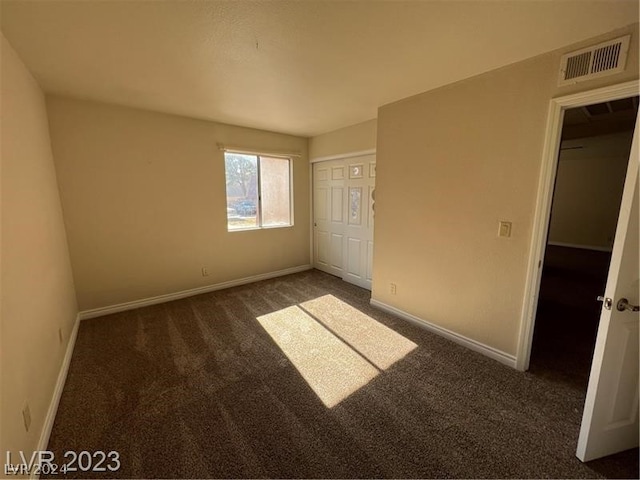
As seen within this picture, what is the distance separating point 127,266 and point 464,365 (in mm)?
3777

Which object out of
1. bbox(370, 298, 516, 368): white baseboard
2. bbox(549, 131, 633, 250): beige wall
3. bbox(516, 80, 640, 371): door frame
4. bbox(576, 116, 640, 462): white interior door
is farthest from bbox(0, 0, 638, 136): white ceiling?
bbox(549, 131, 633, 250): beige wall

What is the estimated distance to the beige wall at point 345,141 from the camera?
11.7 feet

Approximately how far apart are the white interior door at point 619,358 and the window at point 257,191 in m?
3.91

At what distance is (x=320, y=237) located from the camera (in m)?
4.81

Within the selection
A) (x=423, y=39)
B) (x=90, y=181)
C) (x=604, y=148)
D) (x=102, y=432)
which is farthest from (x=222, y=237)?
(x=604, y=148)

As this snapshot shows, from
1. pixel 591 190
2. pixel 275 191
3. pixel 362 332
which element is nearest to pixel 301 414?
pixel 362 332

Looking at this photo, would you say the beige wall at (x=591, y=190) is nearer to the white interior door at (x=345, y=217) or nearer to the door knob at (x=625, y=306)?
the white interior door at (x=345, y=217)

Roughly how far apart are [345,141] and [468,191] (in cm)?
213

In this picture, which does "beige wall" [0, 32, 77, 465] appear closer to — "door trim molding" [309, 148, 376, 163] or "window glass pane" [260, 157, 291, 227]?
"window glass pane" [260, 157, 291, 227]

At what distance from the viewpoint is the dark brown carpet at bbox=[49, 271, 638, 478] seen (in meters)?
1.40

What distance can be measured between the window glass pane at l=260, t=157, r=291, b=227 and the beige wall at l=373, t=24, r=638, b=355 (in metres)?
1.99

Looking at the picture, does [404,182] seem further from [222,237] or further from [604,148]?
[604,148]

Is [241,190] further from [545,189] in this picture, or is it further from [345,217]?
[545,189]

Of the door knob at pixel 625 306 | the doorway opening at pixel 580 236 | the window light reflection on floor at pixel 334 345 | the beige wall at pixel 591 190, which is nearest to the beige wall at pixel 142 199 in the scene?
the window light reflection on floor at pixel 334 345
